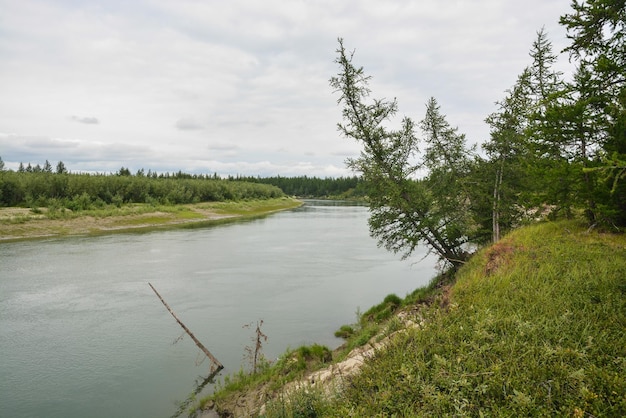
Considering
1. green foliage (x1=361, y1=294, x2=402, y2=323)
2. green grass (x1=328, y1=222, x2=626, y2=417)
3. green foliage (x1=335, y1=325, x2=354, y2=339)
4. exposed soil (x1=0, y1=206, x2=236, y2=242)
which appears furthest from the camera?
exposed soil (x1=0, y1=206, x2=236, y2=242)

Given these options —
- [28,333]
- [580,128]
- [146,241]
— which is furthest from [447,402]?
[146,241]

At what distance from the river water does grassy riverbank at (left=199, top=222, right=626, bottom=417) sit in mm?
4037

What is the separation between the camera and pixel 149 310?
797 inches

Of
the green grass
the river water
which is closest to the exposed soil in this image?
the river water

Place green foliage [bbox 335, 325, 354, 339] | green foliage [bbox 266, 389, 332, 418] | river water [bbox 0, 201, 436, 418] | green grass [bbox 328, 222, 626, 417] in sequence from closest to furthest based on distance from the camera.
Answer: green grass [bbox 328, 222, 626, 417] < green foliage [bbox 266, 389, 332, 418] < river water [bbox 0, 201, 436, 418] < green foliage [bbox 335, 325, 354, 339]

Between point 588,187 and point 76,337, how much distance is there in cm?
2059

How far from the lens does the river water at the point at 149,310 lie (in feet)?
40.9

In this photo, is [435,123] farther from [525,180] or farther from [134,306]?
[134,306]

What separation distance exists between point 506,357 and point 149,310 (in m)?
18.9

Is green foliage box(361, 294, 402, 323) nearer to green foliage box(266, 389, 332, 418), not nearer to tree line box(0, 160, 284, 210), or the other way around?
green foliage box(266, 389, 332, 418)

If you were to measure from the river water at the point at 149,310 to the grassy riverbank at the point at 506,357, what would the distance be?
4037 millimetres

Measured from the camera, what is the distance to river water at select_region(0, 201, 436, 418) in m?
12.5

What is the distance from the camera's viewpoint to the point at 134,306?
68.3 feet

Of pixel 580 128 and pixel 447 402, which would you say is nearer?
pixel 447 402
